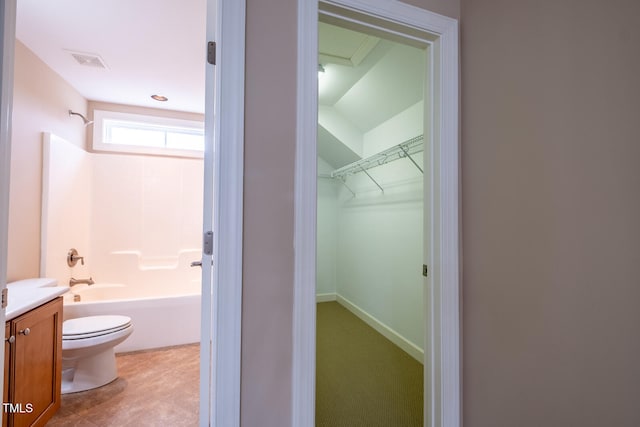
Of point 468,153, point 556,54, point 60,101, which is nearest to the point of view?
point 556,54

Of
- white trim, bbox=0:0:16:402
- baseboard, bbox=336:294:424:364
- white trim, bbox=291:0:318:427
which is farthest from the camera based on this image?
baseboard, bbox=336:294:424:364

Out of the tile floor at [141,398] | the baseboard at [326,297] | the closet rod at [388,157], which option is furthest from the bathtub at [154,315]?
the closet rod at [388,157]

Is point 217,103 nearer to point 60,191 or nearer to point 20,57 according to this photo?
point 20,57

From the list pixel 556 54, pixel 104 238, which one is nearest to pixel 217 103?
pixel 556 54

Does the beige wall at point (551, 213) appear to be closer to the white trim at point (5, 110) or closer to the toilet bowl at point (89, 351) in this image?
the white trim at point (5, 110)

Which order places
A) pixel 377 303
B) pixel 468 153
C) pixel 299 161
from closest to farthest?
pixel 299 161
pixel 468 153
pixel 377 303

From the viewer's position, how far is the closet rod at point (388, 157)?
2070mm

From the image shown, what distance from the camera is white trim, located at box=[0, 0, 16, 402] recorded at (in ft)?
2.85

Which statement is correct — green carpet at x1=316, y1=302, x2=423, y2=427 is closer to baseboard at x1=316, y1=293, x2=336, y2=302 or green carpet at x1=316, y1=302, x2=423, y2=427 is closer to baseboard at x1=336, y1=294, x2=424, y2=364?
baseboard at x1=336, y1=294, x2=424, y2=364

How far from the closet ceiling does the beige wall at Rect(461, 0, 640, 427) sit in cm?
98

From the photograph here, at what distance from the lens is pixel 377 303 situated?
9.46 ft

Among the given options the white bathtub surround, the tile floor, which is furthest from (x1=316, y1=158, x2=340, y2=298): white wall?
the tile floor

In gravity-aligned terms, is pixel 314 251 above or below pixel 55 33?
below

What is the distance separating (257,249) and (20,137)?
2.21 metres
